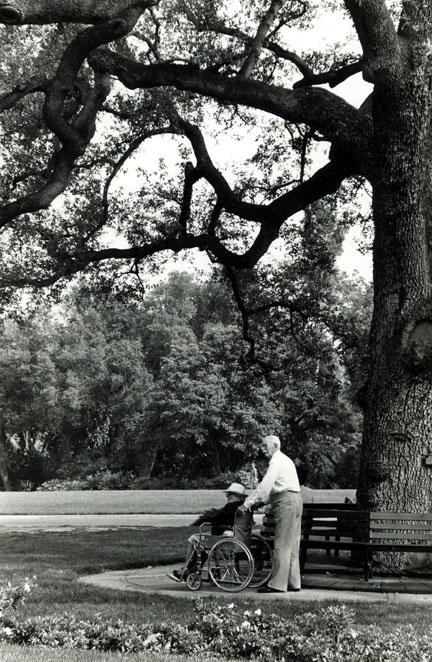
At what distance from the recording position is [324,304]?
74.2 ft

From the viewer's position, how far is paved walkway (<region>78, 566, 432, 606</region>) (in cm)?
923

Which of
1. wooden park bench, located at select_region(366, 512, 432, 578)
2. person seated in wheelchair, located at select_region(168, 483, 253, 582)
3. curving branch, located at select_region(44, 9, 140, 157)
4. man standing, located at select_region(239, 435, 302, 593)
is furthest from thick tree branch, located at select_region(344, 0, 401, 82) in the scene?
person seated in wheelchair, located at select_region(168, 483, 253, 582)

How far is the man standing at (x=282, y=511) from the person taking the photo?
31.5 ft

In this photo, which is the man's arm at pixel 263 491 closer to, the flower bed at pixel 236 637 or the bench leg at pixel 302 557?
the bench leg at pixel 302 557

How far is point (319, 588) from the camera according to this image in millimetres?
10094

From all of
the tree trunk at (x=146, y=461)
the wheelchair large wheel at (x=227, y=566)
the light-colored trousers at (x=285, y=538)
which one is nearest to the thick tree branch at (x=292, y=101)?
the light-colored trousers at (x=285, y=538)

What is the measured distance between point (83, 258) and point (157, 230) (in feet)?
11.6

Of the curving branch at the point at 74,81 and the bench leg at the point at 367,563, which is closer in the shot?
the bench leg at the point at 367,563

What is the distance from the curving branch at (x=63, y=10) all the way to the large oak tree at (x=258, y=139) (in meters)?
0.02

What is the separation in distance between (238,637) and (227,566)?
3.49m

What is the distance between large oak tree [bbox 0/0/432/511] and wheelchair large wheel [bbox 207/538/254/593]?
2523 millimetres

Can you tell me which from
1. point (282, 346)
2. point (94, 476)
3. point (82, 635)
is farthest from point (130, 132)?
point (94, 476)

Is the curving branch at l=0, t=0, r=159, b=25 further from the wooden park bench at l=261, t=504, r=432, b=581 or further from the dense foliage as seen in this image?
the dense foliage

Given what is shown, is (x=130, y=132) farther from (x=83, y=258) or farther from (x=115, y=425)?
(x=115, y=425)
